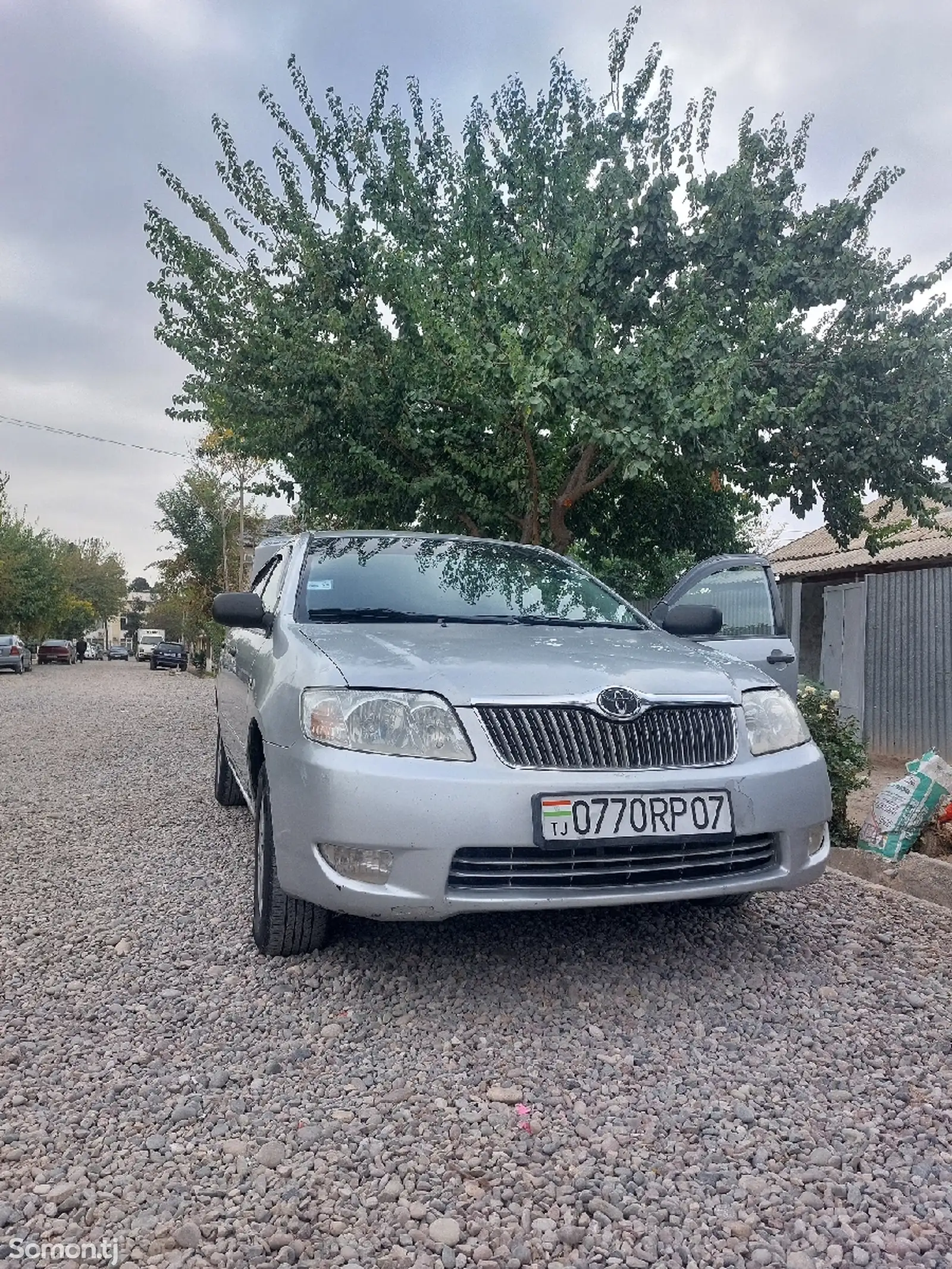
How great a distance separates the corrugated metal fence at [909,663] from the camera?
874 cm

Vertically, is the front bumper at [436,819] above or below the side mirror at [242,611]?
below

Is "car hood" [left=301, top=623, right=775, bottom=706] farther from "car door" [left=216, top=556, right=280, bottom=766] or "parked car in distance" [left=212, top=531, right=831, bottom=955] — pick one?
"car door" [left=216, top=556, right=280, bottom=766]

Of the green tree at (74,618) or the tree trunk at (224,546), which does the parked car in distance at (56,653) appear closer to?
the green tree at (74,618)

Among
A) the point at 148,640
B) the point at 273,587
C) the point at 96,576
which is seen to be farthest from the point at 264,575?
the point at 96,576

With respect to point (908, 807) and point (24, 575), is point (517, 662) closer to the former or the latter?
point (908, 807)

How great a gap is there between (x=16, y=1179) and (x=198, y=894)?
2.11 m

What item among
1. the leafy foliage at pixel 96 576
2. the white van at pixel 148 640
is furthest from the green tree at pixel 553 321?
the leafy foliage at pixel 96 576

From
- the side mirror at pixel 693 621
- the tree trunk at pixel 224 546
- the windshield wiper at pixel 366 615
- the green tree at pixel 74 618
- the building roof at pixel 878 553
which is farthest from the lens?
the green tree at pixel 74 618

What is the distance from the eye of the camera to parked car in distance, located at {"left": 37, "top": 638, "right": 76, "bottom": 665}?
4819 centimetres

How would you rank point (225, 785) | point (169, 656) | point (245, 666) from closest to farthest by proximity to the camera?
point (245, 666)
point (225, 785)
point (169, 656)

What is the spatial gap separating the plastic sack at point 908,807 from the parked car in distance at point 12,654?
33966mm

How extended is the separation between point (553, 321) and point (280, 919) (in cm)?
583

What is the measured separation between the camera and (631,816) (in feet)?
8.84

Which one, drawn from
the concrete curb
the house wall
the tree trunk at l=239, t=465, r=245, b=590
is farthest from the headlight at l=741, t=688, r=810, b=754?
the tree trunk at l=239, t=465, r=245, b=590
